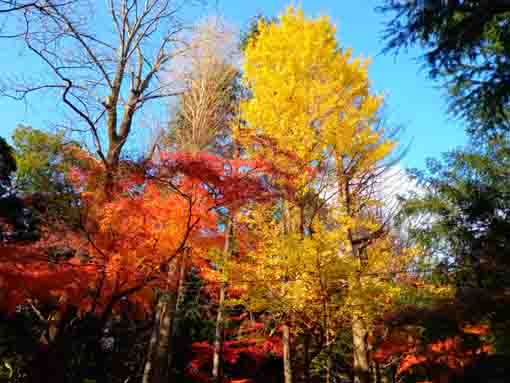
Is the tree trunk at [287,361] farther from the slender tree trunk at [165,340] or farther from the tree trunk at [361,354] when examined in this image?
the slender tree trunk at [165,340]

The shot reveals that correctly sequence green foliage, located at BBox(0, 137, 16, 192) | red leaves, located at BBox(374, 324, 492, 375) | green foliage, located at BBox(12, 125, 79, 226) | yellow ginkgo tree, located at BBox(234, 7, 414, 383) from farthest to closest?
green foliage, located at BBox(12, 125, 79, 226), green foliage, located at BBox(0, 137, 16, 192), red leaves, located at BBox(374, 324, 492, 375), yellow ginkgo tree, located at BBox(234, 7, 414, 383)

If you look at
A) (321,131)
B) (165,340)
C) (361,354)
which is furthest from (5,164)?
(361,354)

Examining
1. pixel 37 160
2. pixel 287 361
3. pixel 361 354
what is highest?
pixel 37 160

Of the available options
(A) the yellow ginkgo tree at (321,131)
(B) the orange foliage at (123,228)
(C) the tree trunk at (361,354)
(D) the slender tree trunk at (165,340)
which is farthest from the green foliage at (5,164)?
(C) the tree trunk at (361,354)

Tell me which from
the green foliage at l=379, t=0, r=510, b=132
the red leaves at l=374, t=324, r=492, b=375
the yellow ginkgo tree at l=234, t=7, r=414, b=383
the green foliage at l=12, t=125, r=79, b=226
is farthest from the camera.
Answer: the green foliage at l=12, t=125, r=79, b=226

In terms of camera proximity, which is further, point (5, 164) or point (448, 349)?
point (5, 164)

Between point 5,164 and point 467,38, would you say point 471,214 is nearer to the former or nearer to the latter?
point 467,38

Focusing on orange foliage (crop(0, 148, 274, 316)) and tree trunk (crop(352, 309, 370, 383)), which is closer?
orange foliage (crop(0, 148, 274, 316))

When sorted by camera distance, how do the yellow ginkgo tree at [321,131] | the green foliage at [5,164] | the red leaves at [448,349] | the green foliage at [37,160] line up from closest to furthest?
the yellow ginkgo tree at [321,131] → the red leaves at [448,349] → the green foliage at [5,164] → the green foliage at [37,160]

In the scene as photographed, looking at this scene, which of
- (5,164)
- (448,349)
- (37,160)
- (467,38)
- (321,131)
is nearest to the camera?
(467,38)

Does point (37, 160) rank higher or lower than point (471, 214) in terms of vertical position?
higher

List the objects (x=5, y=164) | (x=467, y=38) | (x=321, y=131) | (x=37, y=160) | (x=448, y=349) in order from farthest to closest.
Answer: (x=37, y=160) < (x=5, y=164) < (x=448, y=349) < (x=321, y=131) < (x=467, y=38)

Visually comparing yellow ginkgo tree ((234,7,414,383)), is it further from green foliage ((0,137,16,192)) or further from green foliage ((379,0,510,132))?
green foliage ((0,137,16,192))

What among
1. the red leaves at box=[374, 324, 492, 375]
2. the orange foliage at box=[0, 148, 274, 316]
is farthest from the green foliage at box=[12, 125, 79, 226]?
the red leaves at box=[374, 324, 492, 375]
